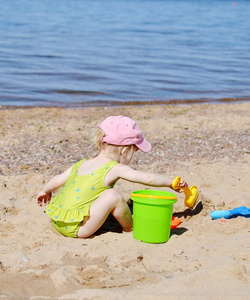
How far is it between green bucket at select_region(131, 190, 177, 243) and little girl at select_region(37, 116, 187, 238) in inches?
5.8

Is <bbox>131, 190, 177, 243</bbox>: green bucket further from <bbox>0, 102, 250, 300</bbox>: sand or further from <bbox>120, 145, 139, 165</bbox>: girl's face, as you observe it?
<bbox>120, 145, 139, 165</bbox>: girl's face

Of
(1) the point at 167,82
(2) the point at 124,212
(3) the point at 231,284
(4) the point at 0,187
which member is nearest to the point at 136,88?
(1) the point at 167,82

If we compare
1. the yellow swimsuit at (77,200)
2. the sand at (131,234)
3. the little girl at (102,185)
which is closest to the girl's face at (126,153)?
the little girl at (102,185)

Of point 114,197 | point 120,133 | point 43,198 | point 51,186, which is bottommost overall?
point 43,198

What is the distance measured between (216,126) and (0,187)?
3.80 m

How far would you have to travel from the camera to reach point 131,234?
11.4ft

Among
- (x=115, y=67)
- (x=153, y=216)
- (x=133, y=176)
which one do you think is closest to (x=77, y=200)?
(x=133, y=176)

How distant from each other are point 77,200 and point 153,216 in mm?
572

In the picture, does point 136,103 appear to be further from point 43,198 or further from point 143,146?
point 143,146

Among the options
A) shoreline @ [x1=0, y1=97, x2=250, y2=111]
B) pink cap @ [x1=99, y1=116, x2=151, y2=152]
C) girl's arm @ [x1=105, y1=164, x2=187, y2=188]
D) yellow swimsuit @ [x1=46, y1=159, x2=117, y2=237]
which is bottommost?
shoreline @ [x1=0, y1=97, x2=250, y2=111]

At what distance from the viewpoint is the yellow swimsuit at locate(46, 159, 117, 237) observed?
11.1 feet

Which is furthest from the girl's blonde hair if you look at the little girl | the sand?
the sand

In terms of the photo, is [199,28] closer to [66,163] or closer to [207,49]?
[207,49]

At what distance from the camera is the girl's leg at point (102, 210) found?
3316mm
